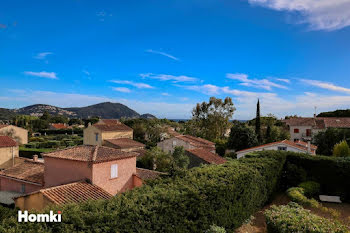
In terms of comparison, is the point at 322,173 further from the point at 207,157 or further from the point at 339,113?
the point at 339,113

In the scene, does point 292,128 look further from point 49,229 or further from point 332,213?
point 49,229

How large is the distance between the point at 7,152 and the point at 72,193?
86.4 ft

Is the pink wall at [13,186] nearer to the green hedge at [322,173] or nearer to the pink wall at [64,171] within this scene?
the pink wall at [64,171]

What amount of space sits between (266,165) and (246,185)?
312 centimetres

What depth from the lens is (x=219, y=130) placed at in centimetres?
5506

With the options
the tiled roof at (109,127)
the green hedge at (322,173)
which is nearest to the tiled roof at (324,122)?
the tiled roof at (109,127)

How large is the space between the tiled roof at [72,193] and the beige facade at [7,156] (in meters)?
24.6

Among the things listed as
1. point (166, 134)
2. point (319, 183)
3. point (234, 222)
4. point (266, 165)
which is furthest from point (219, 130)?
point (234, 222)

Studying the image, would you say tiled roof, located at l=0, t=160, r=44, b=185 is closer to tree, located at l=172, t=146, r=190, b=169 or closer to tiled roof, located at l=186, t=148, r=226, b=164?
tree, located at l=172, t=146, r=190, b=169

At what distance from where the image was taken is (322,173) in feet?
50.0

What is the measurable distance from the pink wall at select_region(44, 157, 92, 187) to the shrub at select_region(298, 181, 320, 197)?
12.6 meters

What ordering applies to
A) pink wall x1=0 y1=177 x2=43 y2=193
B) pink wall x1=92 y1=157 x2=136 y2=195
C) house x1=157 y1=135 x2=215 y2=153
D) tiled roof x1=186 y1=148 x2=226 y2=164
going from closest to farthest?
1. pink wall x1=92 y1=157 x2=136 y2=195
2. pink wall x1=0 y1=177 x2=43 y2=193
3. tiled roof x1=186 y1=148 x2=226 y2=164
4. house x1=157 y1=135 x2=215 y2=153

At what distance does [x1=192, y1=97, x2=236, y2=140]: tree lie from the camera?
53.7m

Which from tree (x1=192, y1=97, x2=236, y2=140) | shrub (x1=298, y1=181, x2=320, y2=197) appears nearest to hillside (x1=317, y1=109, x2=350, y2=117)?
tree (x1=192, y1=97, x2=236, y2=140)
